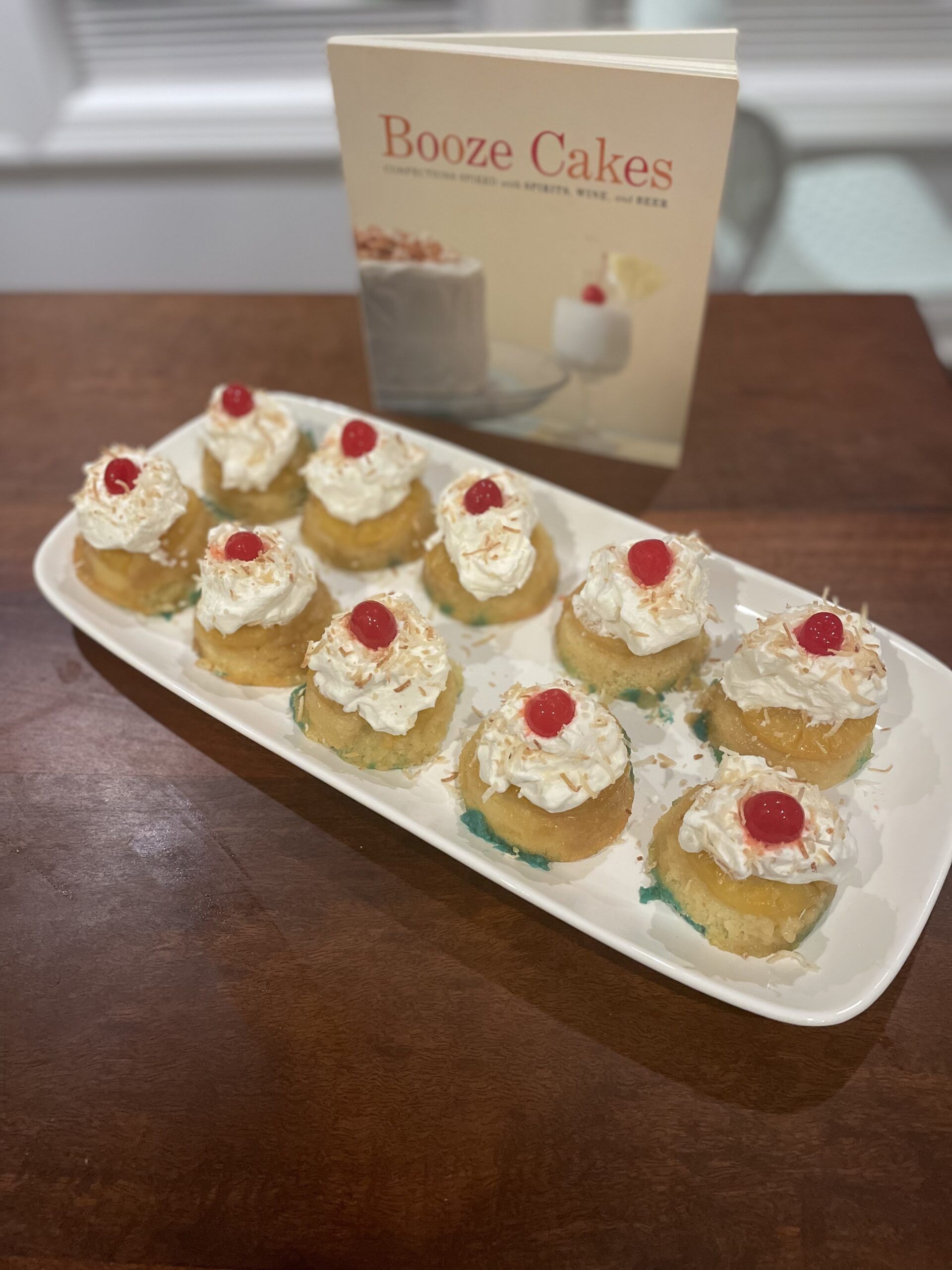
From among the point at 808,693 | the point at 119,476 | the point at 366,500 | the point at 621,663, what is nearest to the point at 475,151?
the point at 366,500

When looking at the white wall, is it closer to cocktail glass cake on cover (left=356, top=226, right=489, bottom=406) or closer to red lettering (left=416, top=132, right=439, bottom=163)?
cocktail glass cake on cover (left=356, top=226, right=489, bottom=406)

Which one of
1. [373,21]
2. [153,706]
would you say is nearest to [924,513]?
[153,706]

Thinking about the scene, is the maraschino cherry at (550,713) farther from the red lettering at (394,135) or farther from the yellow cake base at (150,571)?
the red lettering at (394,135)

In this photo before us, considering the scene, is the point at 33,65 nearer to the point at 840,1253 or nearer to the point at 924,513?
the point at 924,513

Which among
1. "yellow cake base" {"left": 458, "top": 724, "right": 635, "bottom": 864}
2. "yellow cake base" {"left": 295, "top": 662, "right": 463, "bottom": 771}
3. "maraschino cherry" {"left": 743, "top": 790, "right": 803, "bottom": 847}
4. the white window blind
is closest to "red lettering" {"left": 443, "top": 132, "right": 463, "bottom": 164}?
"yellow cake base" {"left": 295, "top": 662, "right": 463, "bottom": 771}

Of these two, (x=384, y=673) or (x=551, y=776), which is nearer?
(x=551, y=776)

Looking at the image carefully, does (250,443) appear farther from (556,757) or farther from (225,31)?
(225,31)

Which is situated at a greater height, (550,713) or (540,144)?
(540,144)
